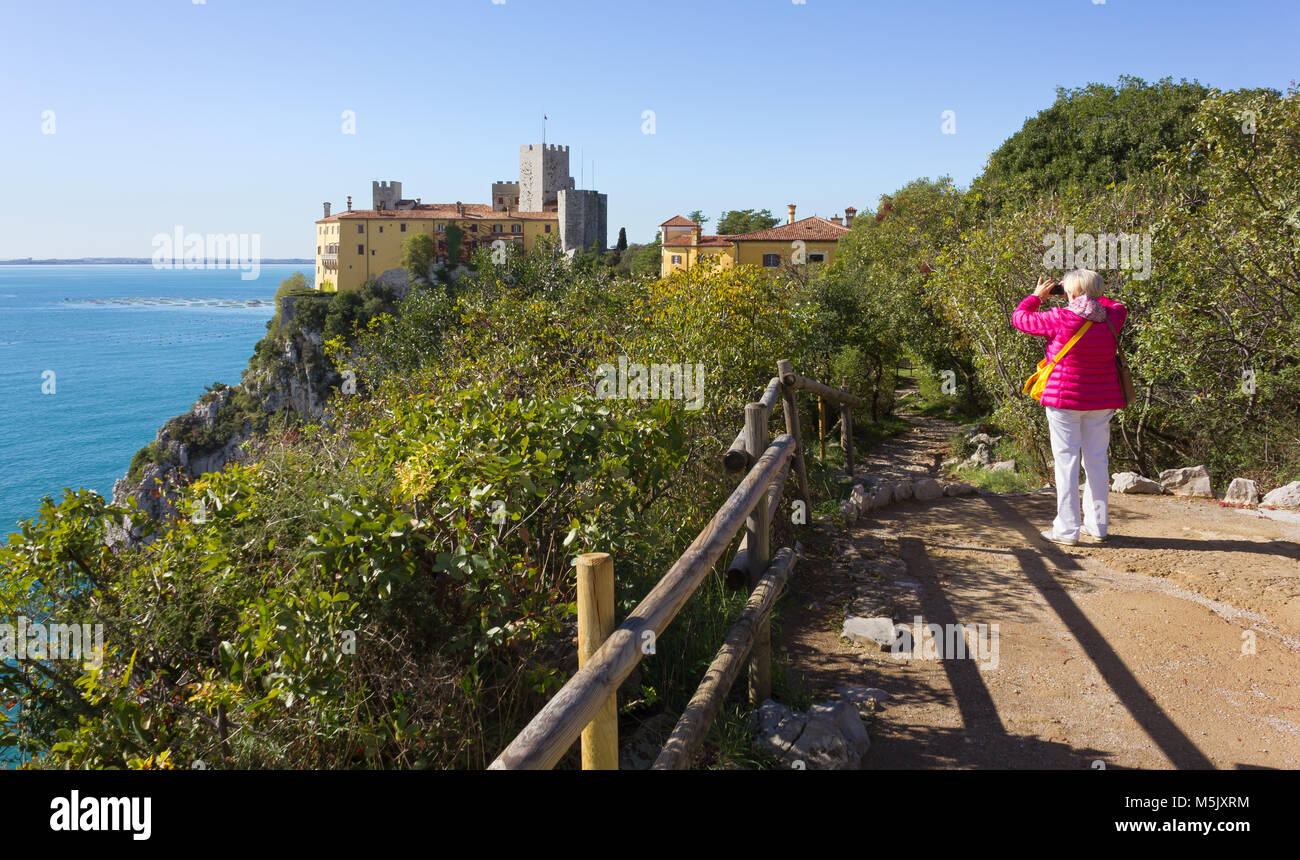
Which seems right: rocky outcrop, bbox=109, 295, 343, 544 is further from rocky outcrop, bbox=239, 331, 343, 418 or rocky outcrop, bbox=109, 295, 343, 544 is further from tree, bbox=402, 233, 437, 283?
tree, bbox=402, 233, 437, 283

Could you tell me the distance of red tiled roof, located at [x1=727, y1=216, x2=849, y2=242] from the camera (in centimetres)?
5612

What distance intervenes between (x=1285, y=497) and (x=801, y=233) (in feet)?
175

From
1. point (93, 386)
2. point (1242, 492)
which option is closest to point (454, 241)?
point (93, 386)

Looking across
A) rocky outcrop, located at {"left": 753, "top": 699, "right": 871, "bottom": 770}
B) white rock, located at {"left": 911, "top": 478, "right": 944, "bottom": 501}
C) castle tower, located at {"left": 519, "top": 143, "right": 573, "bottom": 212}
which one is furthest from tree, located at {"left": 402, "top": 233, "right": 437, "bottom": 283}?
rocky outcrop, located at {"left": 753, "top": 699, "right": 871, "bottom": 770}

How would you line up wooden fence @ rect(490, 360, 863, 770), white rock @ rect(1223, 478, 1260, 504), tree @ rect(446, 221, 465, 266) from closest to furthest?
wooden fence @ rect(490, 360, 863, 770)
white rock @ rect(1223, 478, 1260, 504)
tree @ rect(446, 221, 465, 266)

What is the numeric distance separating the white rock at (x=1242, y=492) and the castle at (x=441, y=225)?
233 feet

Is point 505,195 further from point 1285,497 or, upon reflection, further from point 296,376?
point 1285,497

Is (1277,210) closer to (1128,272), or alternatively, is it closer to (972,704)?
(1128,272)

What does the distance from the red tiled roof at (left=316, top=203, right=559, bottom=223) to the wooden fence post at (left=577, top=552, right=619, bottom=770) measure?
8150 cm

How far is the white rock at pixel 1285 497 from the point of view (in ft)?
23.5

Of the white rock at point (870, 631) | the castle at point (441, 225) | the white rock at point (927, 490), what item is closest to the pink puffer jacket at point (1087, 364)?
the white rock at point (927, 490)

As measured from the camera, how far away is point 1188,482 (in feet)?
26.1
